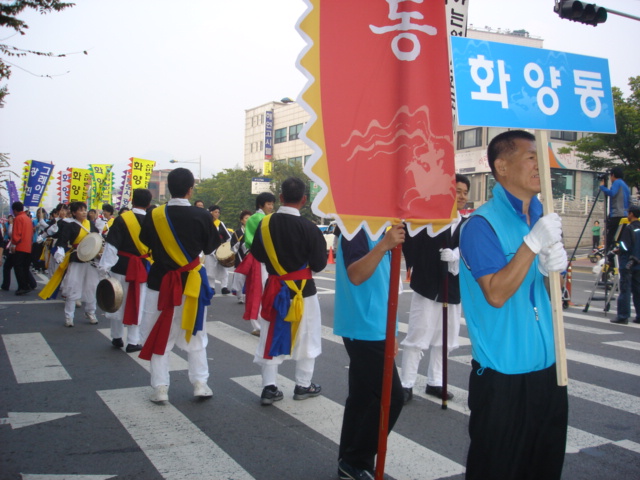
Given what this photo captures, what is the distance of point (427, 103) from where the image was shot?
2.76 metres

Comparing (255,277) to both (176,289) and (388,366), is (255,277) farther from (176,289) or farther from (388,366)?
(388,366)

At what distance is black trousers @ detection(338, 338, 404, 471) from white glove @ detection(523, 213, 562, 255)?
1.31 m

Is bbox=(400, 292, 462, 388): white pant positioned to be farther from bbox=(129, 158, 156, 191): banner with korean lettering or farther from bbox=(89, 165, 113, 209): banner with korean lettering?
bbox=(89, 165, 113, 209): banner with korean lettering

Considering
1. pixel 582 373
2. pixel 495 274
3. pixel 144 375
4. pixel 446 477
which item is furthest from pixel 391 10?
pixel 582 373

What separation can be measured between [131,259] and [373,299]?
14.2 ft

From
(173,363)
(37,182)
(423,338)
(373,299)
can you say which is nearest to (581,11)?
(423,338)

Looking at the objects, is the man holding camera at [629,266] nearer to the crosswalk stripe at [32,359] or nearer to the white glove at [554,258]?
the white glove at [554,258]

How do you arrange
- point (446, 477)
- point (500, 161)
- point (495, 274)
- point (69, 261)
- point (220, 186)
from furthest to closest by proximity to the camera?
point (220, 186)
point (69, 261)
point (446, 477)
point (500, 161)
point (495, 274)

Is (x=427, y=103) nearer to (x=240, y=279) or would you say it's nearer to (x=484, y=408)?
(x=484, y=408)

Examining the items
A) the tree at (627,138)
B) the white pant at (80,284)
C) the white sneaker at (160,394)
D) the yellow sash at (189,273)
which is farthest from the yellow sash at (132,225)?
the tree at (627,138)

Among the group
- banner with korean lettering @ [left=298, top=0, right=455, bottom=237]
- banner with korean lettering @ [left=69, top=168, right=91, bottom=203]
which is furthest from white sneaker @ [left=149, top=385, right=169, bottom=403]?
banner with korean lettering @ [left=69, top=168, right=91, bottom=203]

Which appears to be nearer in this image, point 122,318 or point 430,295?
point 430,295

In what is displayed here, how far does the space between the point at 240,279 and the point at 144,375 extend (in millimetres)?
5418

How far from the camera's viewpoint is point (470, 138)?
39375mm
